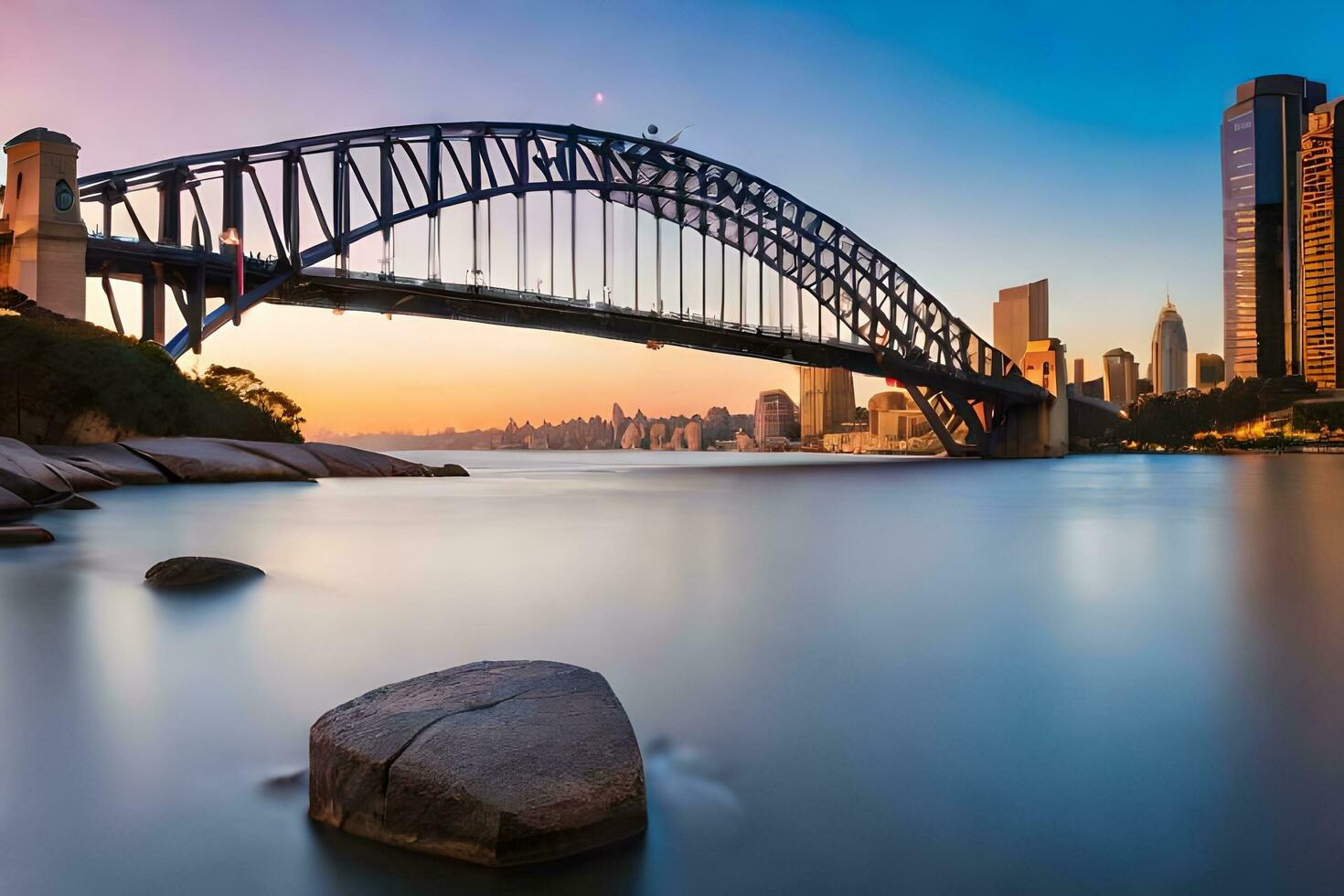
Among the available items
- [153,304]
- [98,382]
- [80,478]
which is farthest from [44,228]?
[80,478]

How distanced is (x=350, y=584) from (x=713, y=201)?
49.3m

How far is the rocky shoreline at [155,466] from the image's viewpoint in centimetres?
1416

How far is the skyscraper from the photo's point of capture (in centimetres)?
17100

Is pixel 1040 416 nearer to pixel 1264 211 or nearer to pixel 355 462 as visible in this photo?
A: pixel 355 462

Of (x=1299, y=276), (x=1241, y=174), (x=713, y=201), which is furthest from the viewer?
(x=1241, y=174)

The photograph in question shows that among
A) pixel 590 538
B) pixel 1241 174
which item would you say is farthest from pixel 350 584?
pixel 1241 174

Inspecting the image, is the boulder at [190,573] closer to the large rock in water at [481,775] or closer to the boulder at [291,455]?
the large rock in water at [481,775]

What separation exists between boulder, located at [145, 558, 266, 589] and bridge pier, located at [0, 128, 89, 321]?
2607 centimetres

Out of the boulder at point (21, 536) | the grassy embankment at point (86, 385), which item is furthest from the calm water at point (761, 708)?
the grassy embankment at point (86, 385)

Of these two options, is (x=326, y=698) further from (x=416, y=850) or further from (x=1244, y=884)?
(x=1244, y=884)

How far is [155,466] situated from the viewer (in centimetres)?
2230

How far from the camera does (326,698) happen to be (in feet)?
13.9

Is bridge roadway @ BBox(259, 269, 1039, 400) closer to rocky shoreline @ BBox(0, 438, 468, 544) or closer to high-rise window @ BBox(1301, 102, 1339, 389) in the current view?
rocky shoreline @ BBox(0, 438, 468, 544)

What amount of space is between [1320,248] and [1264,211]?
130 ft
